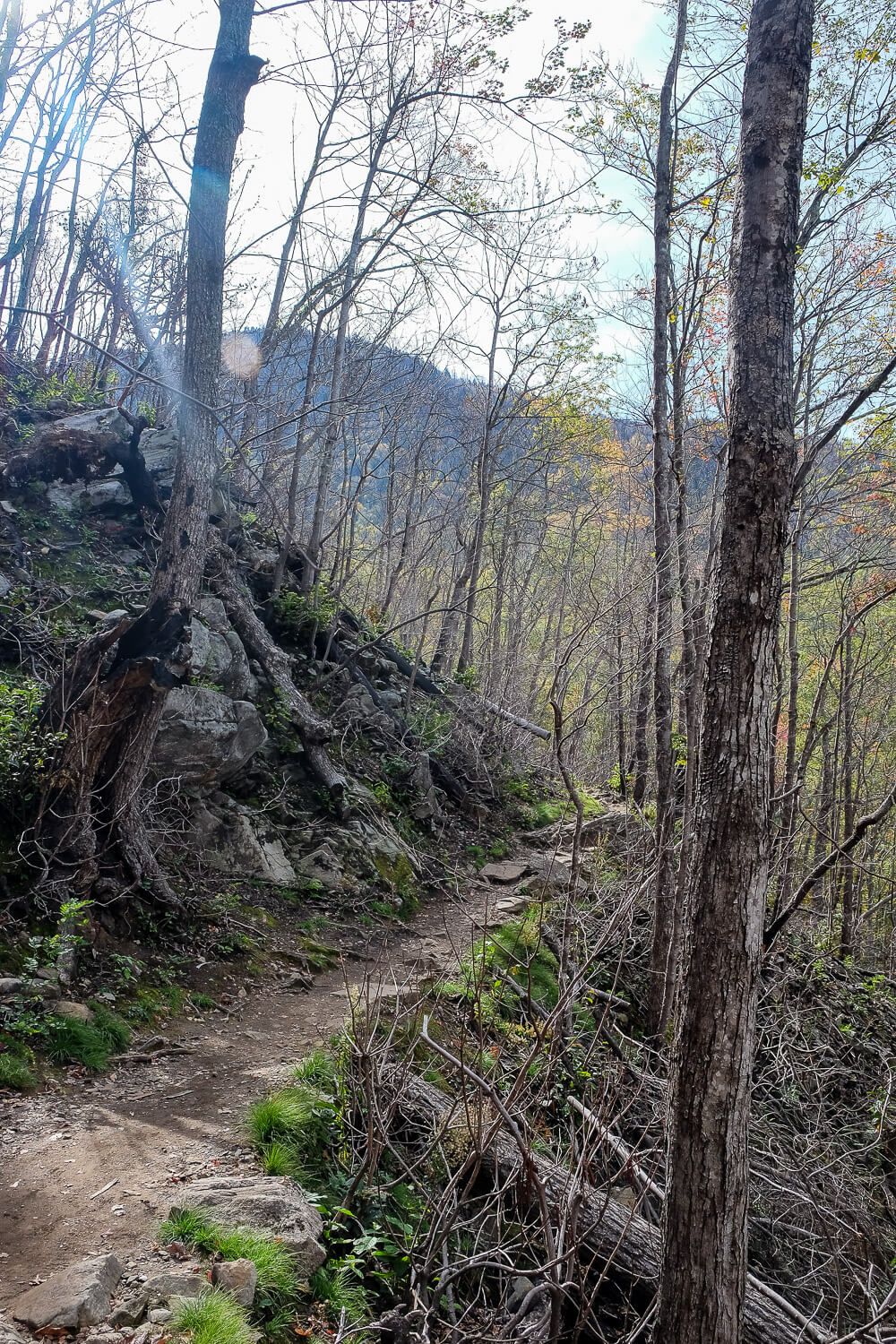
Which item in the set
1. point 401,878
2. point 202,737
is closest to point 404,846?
point 401,878

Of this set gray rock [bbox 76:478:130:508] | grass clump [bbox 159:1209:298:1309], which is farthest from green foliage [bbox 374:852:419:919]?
gray rock [bbox 76:478:130:508]

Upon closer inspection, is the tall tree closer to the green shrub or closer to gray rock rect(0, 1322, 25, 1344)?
the green shrub

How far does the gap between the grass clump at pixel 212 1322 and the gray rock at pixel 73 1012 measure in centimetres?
231

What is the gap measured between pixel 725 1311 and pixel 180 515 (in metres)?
5.53

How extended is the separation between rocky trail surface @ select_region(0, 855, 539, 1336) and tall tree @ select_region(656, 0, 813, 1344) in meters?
1.22

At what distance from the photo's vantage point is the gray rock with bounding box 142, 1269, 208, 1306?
2.75m

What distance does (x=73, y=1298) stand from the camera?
2633mm

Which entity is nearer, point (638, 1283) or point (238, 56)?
point (638, 1283)

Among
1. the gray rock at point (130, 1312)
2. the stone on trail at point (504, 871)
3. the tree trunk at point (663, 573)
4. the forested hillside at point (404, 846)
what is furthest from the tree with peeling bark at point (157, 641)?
the stone on trail at point (504, 871)

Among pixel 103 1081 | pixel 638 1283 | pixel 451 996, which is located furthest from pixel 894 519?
pixel 103 1081

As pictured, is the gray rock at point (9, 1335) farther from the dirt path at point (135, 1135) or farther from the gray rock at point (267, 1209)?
the gray rock at point (267, 1209)

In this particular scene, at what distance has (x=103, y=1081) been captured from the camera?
4.44 m

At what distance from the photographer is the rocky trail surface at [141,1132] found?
3.08m

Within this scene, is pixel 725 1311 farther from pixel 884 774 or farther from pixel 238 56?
pixel 884 774
